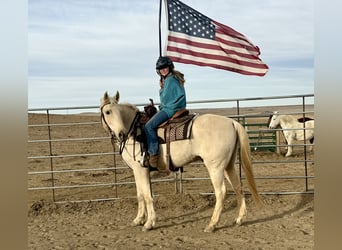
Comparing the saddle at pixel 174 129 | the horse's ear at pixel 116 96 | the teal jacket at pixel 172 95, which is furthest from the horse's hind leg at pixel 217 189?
the horse's ear at pixel 116 96

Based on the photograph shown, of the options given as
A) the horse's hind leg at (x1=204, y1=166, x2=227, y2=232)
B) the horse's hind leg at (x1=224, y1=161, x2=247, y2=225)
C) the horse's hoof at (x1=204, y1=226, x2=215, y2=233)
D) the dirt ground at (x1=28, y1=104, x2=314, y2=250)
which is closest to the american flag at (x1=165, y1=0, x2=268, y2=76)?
the horse's hind leg at (x1=224, y1=161, x2=247, y2=225)

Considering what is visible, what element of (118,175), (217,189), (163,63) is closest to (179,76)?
(163,63)

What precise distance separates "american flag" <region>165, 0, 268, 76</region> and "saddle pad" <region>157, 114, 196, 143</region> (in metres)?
1.03

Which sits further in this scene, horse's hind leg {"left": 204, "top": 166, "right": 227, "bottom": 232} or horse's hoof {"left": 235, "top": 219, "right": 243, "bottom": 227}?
horse's hoof {"left": 235, "top": 219, "right": 243, "bottom": 227}

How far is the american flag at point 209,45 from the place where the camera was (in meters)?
5.24

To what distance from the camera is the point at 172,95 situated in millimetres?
4566

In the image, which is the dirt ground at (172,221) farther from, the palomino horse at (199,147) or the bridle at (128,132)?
the bridle at (128,132)

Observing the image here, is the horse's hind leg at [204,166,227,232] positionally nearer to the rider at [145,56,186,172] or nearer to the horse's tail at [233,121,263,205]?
the horse's tail at [233,121,263,205]

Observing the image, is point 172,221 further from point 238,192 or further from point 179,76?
point 179,76

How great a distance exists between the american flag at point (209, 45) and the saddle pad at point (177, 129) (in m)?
1.03

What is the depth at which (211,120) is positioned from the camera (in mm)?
4590

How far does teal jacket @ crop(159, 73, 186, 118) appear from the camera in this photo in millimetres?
4551
